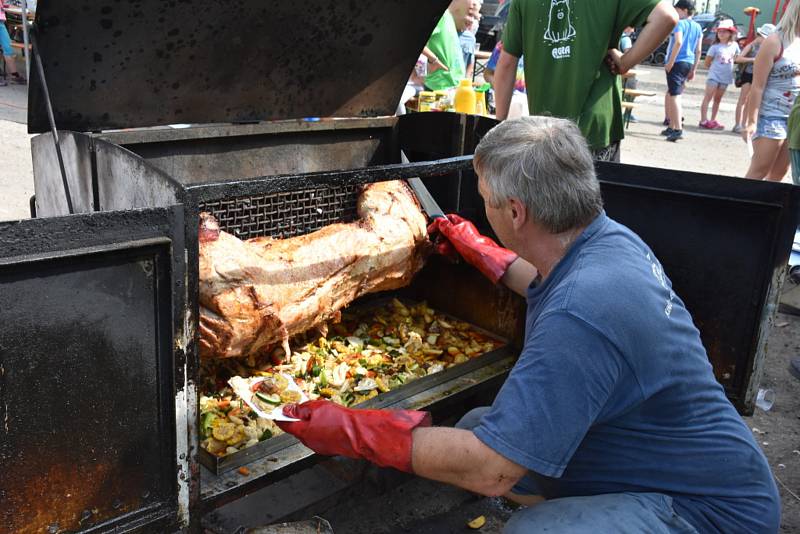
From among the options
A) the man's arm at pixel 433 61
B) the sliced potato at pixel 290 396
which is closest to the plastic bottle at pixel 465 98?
the man's arm at pixel 433 61

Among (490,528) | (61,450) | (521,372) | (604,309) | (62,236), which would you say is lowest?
(490,528)

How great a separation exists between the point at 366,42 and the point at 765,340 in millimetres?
2207

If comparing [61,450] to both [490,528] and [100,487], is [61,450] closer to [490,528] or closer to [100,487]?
[100,487]

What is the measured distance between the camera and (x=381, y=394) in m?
2.86

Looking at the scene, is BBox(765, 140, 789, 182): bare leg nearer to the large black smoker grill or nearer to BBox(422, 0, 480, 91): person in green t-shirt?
BBox(422, 0, 480, 91): person in green t-shirt

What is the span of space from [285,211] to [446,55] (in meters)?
4.15

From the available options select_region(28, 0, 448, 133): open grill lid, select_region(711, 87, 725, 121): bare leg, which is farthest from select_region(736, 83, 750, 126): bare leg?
select_region(28, 0, 448, 133): open grill lid

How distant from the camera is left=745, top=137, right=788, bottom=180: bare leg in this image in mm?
6078

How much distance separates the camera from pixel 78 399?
1811 mm

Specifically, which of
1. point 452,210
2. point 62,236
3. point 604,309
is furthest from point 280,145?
point 604,309

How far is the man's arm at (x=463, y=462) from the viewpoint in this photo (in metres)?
1.80

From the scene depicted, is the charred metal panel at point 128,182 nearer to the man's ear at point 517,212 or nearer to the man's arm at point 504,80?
the man's ear at point 517,212

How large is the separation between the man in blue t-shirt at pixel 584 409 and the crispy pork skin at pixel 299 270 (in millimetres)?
574

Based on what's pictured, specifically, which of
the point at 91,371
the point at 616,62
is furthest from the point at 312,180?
→ the point at 616,62
